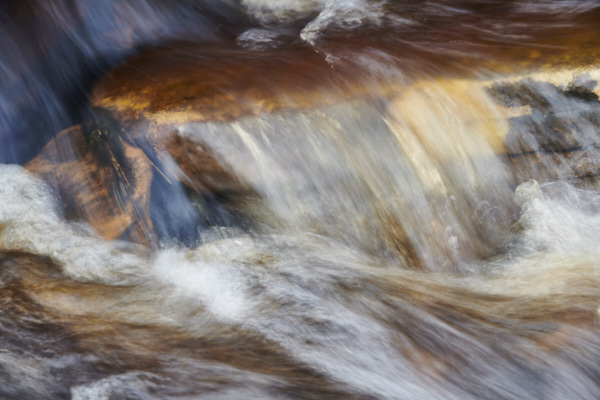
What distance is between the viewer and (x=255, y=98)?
138 inches

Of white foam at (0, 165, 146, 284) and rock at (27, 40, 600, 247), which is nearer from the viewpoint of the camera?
white foam at (0, 165, 146, 284)

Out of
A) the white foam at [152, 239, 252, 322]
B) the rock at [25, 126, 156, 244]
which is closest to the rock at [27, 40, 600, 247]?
the rock at [25, 126, 156, 244]

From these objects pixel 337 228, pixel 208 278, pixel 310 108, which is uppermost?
pixel 310 108

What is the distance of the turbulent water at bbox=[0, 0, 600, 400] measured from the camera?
2.63 metres

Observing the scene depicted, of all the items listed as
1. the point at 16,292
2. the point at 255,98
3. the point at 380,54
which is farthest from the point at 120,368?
the point at 380,54

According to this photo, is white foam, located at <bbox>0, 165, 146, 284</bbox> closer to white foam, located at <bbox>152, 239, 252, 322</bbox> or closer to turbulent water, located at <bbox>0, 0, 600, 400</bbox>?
turbulent water, located at <bbox>0, 0, 600, 400</bbox>

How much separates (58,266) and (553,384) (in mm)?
2756

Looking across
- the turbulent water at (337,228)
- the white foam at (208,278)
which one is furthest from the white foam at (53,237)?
the white foam at (208,278)

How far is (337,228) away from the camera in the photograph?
3.42m

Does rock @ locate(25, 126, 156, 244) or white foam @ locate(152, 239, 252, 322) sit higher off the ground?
rock @ locate(25, 126, 156, 244)

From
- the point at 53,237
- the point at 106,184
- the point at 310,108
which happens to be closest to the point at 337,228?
the point at 310,108

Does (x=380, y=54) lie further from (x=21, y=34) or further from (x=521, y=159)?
(x=21, y=34)

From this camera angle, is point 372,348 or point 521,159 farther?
point 521,159

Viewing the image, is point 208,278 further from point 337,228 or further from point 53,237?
point 53,237
